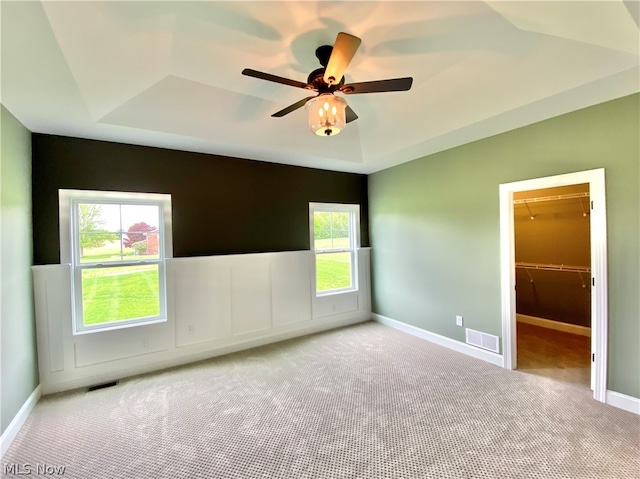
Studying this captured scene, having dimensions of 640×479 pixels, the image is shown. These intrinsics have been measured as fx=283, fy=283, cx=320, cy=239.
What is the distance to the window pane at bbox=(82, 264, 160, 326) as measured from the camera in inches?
119

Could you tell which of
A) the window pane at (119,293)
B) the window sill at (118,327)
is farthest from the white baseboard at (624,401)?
the window pane at (119,293)

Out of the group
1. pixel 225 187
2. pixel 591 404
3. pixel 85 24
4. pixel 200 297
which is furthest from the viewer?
pixel 225 187

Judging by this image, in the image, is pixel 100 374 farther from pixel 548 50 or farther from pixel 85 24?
pixel 548 50

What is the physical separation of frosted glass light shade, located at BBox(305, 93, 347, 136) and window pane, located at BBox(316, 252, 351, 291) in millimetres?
2830

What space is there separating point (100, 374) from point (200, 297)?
120cm

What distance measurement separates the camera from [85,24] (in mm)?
1727

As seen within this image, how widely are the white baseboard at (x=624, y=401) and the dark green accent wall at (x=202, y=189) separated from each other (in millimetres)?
3306

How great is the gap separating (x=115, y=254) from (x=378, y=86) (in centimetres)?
316

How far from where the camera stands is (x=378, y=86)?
1.78 m

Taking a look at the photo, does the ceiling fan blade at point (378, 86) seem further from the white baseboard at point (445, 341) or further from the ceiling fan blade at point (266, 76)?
the white baseboard at point (445, 341)

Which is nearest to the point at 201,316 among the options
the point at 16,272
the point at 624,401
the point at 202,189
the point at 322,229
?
the point at 202,189

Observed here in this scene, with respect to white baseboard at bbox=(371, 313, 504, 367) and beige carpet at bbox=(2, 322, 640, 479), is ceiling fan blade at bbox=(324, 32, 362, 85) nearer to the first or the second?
beige carpet at bbox=(2, 322, 640, 479)

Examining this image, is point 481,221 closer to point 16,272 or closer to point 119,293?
point 119,293

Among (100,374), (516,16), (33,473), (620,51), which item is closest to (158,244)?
(100,374)
